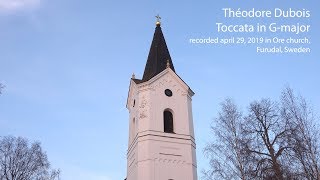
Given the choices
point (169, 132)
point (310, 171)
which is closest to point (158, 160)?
point (169, 132)

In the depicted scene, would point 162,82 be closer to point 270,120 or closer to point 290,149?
point 270,120

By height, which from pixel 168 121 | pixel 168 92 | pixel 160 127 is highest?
pixel 168 92

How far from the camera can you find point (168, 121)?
3011 centimetres

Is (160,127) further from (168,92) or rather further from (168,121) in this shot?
(168,92)

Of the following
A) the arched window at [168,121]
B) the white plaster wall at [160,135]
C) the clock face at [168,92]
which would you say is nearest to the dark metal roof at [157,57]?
the white plaster wall at [160,135]

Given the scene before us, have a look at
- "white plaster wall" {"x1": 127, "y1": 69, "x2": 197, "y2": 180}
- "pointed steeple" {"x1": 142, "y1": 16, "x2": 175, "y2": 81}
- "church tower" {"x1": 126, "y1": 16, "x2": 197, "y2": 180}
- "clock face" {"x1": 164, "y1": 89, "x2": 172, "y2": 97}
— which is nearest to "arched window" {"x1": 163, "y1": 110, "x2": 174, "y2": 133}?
"church tower" {"x1": 126, "y1": 16, "x2": 197, "y2": 180}

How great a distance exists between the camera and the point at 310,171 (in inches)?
691

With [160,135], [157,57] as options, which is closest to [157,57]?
[157,57]

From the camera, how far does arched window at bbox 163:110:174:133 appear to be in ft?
97.5

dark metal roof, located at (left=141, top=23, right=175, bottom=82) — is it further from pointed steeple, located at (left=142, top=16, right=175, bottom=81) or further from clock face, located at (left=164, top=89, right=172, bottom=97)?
clock face, located at (left=164, top=89, right=172, bottom=97)

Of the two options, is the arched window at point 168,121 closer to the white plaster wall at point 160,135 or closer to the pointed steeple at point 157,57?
the white plaster wall at point 160,135

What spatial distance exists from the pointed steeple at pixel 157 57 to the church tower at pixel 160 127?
3.1 inches

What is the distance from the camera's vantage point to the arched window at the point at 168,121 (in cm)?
2972

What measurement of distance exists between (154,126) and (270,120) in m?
8.64
